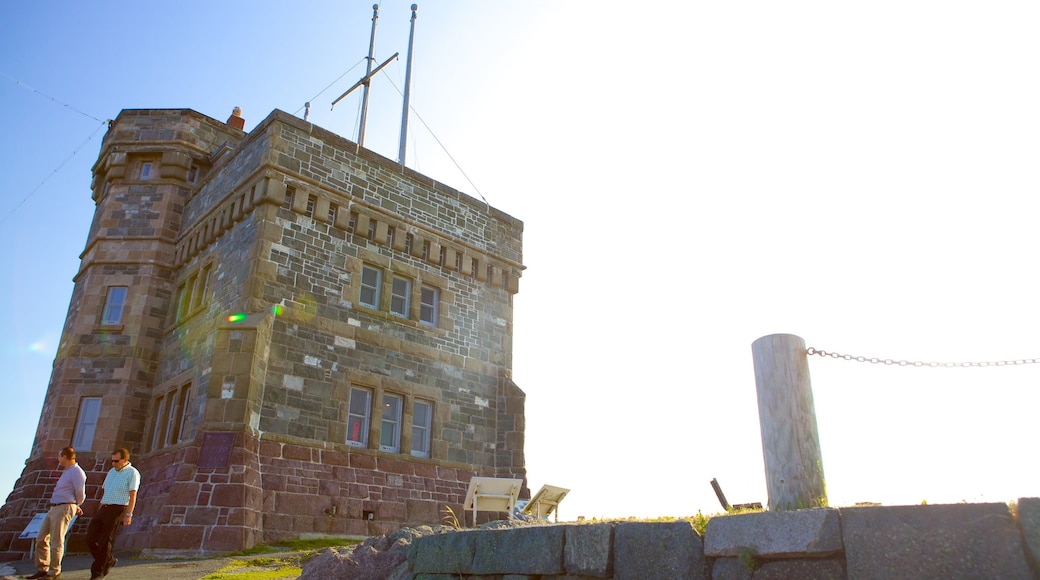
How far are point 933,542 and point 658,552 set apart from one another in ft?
5.88

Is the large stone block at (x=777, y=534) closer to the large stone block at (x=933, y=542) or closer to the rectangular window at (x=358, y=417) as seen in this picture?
the large stone block at (x=933, y=542)

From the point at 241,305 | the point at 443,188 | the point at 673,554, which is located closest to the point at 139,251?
the point at 241,305

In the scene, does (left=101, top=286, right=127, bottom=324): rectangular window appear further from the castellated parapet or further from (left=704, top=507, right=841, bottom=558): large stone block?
(left=704, top=507, right=841, bottom=558): large stone block

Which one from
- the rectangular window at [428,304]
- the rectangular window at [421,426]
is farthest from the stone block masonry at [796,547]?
the rectangular window at [428,304]

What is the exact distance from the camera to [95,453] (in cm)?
1577

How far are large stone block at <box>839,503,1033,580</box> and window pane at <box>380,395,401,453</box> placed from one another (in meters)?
12.0

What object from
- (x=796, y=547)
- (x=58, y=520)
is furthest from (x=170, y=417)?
(x=796, y=547)

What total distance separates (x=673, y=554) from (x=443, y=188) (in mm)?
14163

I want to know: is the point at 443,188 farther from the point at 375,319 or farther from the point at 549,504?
the point at 549,504

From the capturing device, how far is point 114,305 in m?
17.5

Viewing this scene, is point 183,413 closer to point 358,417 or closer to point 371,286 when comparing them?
point 358,417

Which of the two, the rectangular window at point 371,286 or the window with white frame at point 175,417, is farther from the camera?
the rectangular window at point 371,286

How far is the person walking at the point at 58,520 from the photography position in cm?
962

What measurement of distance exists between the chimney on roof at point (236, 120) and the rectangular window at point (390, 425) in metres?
10.2
